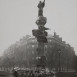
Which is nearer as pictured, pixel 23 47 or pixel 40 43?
pixel 40 43

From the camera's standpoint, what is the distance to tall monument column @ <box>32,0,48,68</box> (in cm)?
1619

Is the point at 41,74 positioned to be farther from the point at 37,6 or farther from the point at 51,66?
the point at 51,66

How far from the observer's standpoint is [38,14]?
16797 mm

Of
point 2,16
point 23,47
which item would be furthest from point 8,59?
point 2,16

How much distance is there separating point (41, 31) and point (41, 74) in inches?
162

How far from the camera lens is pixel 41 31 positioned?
53.6ft

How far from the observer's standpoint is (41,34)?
642 inches

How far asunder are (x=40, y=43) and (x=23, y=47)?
21.4 m

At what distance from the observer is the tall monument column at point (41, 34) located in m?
16.2

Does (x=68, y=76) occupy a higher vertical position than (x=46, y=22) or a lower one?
lower

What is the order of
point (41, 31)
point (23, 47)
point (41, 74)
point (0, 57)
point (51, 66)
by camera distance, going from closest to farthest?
point (41, 74) < point (41, 31) < point (0, 57) < point (51, 66) < point (23, 47)

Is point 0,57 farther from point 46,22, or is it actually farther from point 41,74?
point 41,74

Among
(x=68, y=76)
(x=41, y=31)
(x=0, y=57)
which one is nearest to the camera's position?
(x=41, y=31)

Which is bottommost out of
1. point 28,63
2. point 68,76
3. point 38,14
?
point 68,76
